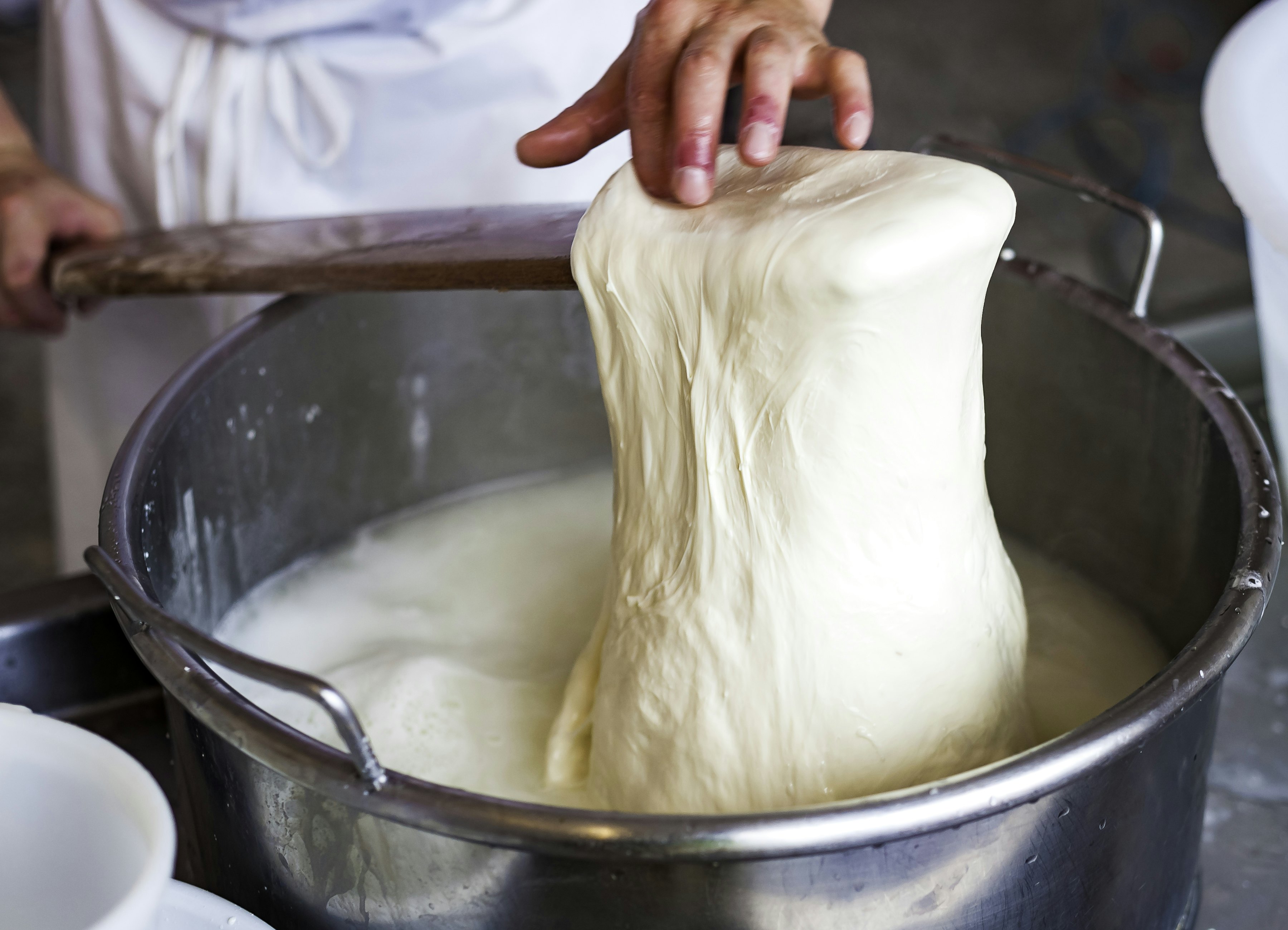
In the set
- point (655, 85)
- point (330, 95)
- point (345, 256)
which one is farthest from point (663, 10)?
point (330, 95)

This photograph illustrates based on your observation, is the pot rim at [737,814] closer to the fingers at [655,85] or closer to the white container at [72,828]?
the white container at [72,828]

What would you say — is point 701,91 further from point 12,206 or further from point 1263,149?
point 12,206

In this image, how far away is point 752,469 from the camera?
1.86ft

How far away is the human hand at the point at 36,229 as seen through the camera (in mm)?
874

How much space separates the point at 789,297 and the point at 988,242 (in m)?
0.09

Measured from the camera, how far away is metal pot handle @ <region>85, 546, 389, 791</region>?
396 mm

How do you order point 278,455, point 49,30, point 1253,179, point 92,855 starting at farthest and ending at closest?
point 49,30
point 278,455
point 1253,179
point 92,855

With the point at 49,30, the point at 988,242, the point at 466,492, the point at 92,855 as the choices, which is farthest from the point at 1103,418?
the point at 49,30

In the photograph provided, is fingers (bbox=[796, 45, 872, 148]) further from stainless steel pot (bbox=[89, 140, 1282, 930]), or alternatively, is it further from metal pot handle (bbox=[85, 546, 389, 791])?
metal pot handle (bbox=[85, 546, 389, 791])

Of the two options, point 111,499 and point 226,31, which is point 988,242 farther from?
point 226,31

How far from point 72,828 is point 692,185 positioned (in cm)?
37

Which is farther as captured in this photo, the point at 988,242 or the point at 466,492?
the point at 466,492

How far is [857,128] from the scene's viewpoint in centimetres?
58

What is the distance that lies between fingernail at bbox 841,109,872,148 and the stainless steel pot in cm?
24
